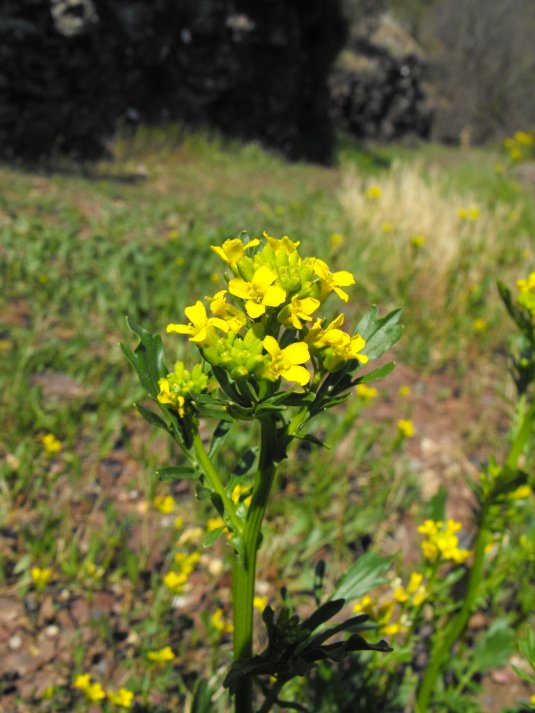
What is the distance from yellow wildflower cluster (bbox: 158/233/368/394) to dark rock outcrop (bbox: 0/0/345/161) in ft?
22.3

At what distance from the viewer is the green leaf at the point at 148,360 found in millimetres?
1090

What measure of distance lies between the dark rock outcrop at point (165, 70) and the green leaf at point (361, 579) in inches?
268

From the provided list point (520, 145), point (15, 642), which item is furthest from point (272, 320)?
point (520, 145)

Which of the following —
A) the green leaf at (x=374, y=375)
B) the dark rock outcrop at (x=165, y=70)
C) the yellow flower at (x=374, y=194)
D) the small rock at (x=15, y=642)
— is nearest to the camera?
the green leaf at (x=374, y=375)

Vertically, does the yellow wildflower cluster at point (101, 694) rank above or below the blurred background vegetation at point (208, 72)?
below

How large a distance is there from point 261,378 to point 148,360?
27 centimetres

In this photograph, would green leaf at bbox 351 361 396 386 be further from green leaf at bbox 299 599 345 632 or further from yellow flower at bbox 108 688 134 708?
yellow flower at bbox 108 688 134 708

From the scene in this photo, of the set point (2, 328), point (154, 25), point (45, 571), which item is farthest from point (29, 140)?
point (45, 571)

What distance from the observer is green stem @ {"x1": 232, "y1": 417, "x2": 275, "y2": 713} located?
3.33 feet

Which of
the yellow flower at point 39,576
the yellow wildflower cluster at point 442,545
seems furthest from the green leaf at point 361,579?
the yellow flower at point 39,576

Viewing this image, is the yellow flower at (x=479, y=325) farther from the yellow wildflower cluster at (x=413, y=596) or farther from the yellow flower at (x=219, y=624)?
the yellow flower at (x=219, y=624)

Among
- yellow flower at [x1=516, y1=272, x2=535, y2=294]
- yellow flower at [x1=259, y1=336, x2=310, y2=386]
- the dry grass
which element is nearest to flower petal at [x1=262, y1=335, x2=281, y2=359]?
yellow flower at [x1=259, y1=336, x2=310, y2=386]

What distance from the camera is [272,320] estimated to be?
966 millimetres

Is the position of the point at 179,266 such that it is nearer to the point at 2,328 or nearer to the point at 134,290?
the point at 134,290
